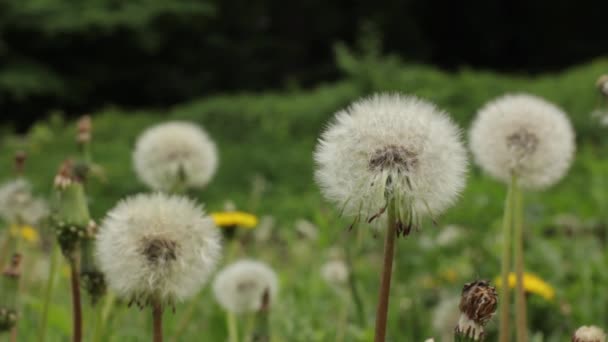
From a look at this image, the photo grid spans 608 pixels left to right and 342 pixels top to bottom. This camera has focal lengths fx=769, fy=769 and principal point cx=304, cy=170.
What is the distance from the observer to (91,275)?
1.20 metres

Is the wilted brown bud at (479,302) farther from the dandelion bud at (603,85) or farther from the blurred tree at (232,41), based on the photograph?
the blurred tree at (232,41)

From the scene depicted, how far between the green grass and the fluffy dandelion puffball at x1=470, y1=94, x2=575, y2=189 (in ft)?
0.73

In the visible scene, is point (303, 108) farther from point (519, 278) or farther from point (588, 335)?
point (588, 335)

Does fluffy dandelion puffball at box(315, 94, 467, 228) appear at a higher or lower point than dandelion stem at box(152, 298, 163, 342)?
higher

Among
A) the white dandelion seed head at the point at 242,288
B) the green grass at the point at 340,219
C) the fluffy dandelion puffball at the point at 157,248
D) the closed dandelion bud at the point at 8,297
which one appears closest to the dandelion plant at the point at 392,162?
the fluffy dandelion puffball at the point at 157,248

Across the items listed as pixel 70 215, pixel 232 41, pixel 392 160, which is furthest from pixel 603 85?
pixel 232 41

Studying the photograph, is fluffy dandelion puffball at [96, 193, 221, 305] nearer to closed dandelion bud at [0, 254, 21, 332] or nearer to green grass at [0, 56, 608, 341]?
closed dandelion bud at [0, 254, 21, 332]

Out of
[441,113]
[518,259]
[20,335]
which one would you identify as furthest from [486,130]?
[20,335]

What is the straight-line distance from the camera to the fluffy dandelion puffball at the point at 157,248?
100 centimetres

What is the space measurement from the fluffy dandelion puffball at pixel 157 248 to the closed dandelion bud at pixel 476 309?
0.36 meters

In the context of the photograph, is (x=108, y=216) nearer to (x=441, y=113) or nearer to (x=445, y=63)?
(x=441, y=113)

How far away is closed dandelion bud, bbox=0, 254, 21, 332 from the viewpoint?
1.22m

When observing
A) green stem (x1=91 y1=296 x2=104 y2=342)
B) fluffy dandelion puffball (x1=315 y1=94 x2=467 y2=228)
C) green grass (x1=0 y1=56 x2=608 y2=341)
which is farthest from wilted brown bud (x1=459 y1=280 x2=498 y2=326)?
green stem (x1=91 y1=296 x2=104 y2=342)

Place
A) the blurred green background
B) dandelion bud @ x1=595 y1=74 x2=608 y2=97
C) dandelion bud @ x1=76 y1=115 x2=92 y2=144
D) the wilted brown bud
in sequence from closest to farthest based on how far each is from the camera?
the wilted brown bud
dandelion bud @ x1=595 y1=74 x2=608 y2=97
dandelion bud @ x1=76 y1=115 x2=92 y2=144
the blurred green background
